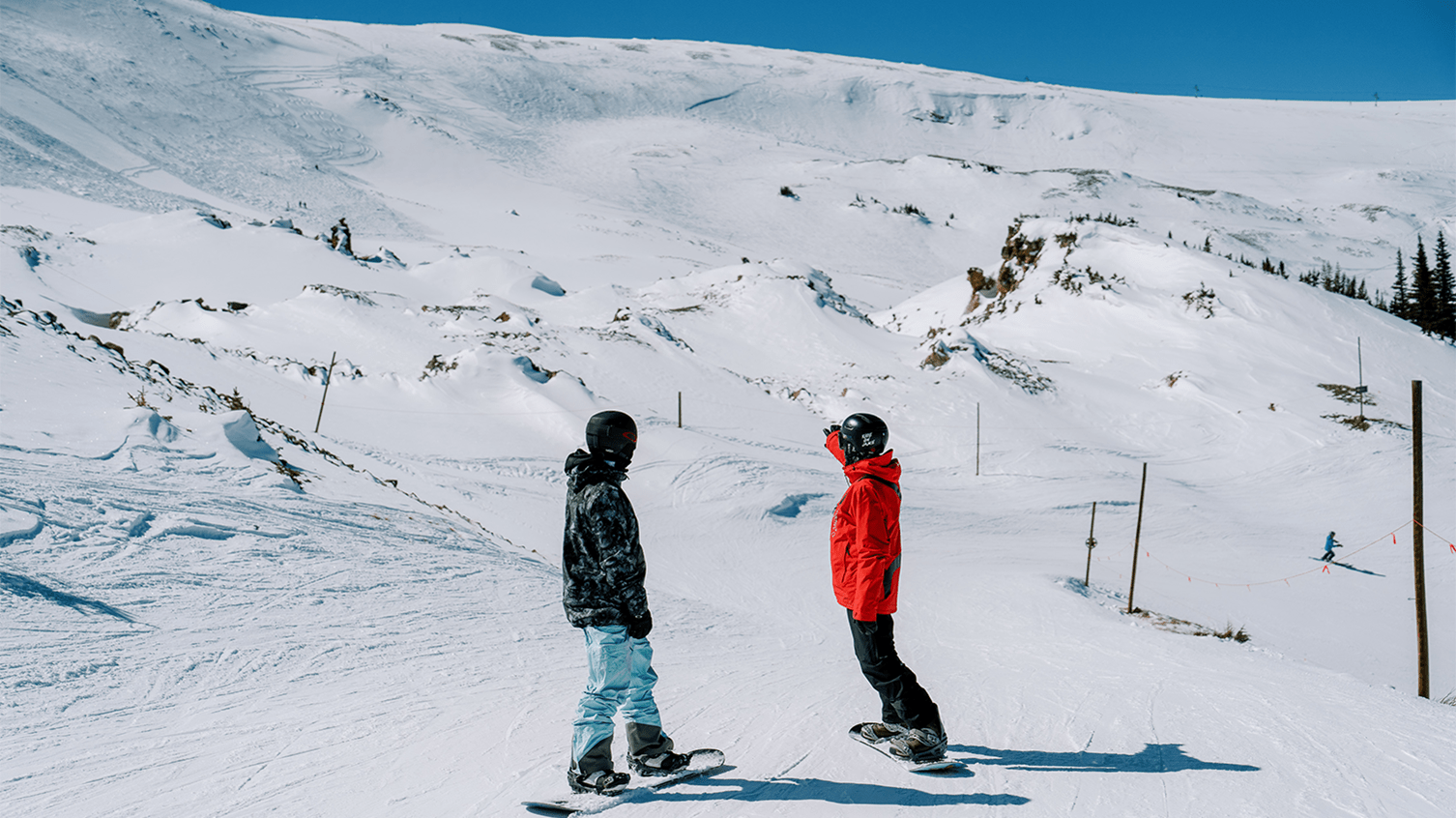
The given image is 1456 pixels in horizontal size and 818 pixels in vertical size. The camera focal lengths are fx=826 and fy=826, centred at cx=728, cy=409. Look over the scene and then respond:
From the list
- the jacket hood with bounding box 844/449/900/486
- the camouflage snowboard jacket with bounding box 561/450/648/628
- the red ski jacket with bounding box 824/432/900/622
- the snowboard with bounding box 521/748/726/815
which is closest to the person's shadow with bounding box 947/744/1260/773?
the red ski jacket with bounding box 824/432/900/622

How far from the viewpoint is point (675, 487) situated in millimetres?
22828

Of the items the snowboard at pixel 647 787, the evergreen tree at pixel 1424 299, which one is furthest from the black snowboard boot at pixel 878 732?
the evergreen tree at pixel 1424 299

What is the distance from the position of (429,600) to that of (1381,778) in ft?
24.1

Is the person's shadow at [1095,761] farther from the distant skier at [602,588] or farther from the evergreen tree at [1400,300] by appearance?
the evergreen tree at [1400,300]

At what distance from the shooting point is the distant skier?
414cm

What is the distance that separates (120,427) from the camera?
1009 centimetres

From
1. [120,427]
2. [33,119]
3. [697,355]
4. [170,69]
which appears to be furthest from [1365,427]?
[170,69]

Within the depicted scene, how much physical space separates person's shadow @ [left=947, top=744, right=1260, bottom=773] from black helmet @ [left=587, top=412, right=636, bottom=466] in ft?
8.99

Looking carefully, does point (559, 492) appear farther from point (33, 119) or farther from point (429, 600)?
point (33, 119)

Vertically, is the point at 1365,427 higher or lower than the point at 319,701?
higher

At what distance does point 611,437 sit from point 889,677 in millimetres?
2086

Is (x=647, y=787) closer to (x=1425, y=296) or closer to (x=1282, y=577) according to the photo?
(x=1282, y=577)

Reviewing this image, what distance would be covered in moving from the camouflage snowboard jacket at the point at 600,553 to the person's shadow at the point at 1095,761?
7.63ft

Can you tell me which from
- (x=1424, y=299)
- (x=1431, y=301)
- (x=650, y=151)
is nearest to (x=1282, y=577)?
(x=1431, y=301)
